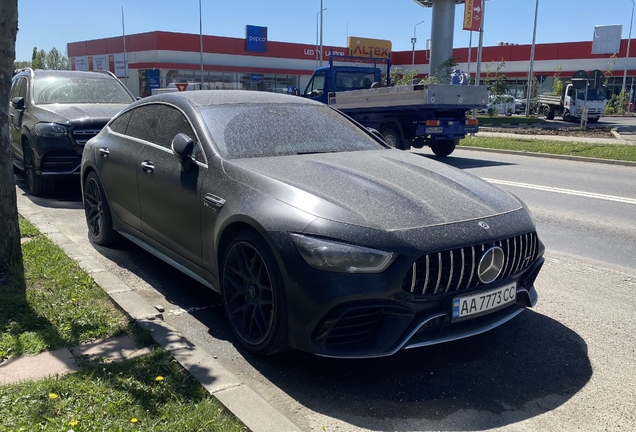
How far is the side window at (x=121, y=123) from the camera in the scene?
18.8 ft

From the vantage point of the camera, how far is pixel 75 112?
8.78 meters

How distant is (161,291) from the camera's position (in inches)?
197

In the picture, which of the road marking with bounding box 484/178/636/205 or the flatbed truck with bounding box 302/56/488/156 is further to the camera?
the flatbed truck with bounding box 302/56/488/156

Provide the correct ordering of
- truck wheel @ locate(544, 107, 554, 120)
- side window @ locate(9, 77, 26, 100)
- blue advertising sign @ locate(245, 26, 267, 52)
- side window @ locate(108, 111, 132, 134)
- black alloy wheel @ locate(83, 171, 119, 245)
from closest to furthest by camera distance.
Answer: side window @ locate(108, 111, 132, 134) < black alloy wheel @ locate(83, 171, 119, 245) < side window @ locate(9, 77, 26, 100) < truck wheel @ locate(544, 107, 554, 120) < blue advertising sign @ locate(245, 26, 267, 52)

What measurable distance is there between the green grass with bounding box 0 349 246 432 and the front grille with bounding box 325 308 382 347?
0.71 m

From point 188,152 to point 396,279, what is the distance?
193 cm

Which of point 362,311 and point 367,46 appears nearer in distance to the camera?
point 362,311

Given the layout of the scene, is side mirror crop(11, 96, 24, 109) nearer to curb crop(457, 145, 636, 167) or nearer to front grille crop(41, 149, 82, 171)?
front grille crop(41, 149, 82, 171)

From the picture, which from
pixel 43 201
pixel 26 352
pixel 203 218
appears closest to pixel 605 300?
pixel 203 218

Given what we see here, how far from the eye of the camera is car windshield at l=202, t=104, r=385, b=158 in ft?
14.5

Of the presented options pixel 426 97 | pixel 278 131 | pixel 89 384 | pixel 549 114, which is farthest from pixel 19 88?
pixel 549 114

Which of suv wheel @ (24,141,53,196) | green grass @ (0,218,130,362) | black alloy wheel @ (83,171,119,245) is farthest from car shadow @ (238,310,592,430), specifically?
suv wheel @ (24,141,53,196)

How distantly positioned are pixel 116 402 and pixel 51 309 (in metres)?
1.51

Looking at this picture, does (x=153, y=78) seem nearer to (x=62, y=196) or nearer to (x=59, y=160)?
(x=62, y=196)
